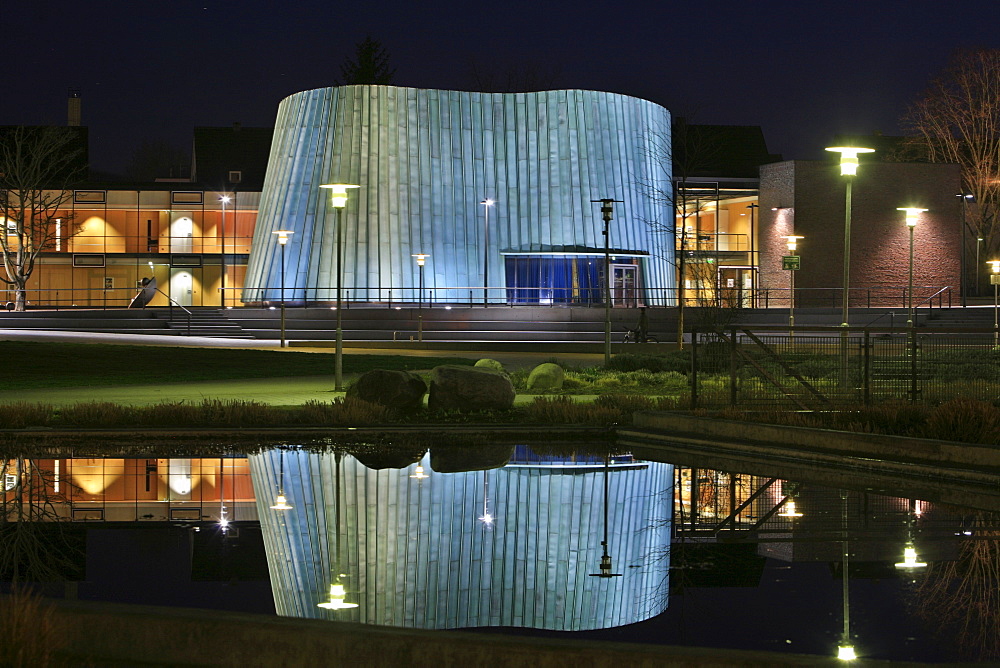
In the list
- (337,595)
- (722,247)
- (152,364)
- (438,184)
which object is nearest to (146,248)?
(438,184)

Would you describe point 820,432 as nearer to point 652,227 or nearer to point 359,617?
point 359,617

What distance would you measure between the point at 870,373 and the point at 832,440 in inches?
124

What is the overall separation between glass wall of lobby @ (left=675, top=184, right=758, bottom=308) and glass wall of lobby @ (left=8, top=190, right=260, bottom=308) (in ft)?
81.9

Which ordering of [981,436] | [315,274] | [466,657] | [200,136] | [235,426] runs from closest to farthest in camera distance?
[466,657], [981,436], [235,426], [315,274], [200,136]

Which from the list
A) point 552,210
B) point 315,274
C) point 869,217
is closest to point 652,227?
point 552,210

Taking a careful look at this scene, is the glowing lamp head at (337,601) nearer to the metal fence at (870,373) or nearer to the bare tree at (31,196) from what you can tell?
the metal fence at (870,373)

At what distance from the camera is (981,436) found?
41.9 ft

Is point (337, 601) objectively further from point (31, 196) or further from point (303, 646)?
Answer: point (31, 196)

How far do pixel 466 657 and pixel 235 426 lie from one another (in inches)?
416

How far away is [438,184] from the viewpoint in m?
51.7

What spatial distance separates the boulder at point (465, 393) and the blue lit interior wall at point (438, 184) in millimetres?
31654

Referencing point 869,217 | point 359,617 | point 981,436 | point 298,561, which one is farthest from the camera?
point 869,217

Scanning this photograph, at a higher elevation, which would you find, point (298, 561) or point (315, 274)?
point (315, 274)

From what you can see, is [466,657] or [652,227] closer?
[466,657]
